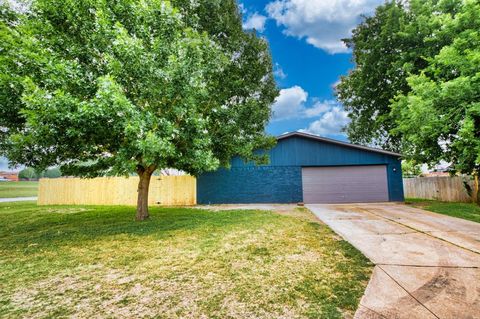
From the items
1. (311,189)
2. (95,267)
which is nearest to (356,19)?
(311,189)

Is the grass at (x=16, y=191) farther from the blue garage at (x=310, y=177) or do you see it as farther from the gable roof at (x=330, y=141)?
the gable roof at (x=330, y=141)

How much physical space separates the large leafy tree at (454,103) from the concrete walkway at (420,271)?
437 cm

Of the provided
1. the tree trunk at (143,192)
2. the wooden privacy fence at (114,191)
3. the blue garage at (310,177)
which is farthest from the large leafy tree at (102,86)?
the blue garage at (310,177)

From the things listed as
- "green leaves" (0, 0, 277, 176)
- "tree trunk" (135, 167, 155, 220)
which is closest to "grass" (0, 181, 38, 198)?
"tree trunk" (135, 167, 155, 220)

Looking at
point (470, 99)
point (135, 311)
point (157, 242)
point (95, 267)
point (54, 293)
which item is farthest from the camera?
point (470, 99)

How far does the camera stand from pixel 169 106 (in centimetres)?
659

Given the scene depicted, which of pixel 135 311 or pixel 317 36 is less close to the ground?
pixel 317 36

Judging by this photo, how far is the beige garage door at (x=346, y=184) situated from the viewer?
13828 millimetres

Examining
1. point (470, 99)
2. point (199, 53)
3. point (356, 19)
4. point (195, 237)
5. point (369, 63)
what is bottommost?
point (195, 237)

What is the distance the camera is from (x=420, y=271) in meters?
3.31

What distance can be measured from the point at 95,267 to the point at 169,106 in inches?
170

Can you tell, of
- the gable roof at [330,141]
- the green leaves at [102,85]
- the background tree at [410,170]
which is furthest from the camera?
the background tree at [410,170]

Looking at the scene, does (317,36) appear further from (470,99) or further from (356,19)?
(470,99)

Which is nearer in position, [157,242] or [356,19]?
[157,242]
